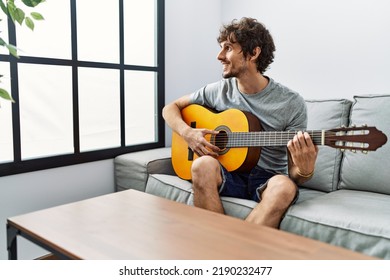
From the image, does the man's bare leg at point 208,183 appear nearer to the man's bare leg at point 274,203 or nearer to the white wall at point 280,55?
the man's bare leg at point 274,203

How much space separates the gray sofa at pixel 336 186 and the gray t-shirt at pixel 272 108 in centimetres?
24

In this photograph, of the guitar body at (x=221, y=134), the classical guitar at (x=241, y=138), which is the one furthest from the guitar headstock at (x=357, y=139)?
the guitar body at (x=221, y=134)

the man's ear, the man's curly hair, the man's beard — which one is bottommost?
the man's beard

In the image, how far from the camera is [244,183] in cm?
168

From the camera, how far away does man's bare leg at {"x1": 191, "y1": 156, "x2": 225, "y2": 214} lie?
1562mm

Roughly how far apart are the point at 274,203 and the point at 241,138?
1.15ft

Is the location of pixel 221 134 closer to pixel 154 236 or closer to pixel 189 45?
pixel 154 236

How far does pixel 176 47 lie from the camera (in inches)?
101

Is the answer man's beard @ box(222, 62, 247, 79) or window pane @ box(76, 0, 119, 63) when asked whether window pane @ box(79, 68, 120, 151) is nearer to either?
window pane @ box(76, 0, 119, 63)

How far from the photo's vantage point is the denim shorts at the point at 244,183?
63.5 inches

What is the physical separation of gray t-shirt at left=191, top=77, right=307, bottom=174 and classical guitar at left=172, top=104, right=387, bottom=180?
0.07 m

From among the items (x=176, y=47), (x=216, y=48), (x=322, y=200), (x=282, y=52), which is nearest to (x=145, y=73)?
(x=176, y=47)

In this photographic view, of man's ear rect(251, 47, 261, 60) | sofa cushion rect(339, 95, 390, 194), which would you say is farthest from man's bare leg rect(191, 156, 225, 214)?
sofa cushion rect(339, 95, 390, 194)
